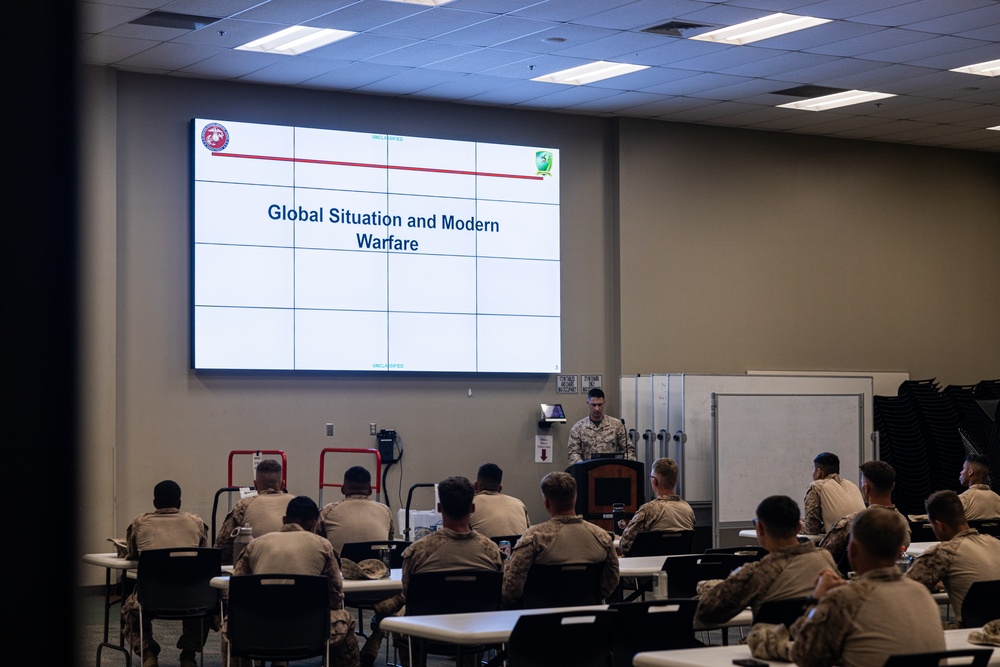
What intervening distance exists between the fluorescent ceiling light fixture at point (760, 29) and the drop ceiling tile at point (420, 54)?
1965 mm

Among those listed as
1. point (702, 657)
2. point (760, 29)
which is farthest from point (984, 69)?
point (702, 657)

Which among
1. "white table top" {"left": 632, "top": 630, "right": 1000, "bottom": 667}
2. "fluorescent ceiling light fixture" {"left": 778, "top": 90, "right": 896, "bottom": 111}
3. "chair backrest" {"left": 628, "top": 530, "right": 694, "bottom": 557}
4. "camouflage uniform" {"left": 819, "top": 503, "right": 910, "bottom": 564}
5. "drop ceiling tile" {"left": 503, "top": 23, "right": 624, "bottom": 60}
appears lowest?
"chair backrest" {"left": 628, "top": 530, "right": 694, "bottom": 557}

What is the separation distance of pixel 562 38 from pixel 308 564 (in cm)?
539

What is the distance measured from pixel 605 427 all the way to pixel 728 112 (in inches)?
137

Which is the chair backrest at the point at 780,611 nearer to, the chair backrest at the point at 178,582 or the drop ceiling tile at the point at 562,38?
the chair backrest at the point at 178,582

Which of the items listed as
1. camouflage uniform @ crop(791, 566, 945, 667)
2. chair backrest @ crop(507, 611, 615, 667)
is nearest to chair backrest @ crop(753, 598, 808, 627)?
chair backrest @ crop(507, 611, 615, 667)

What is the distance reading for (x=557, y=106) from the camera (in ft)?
39.1

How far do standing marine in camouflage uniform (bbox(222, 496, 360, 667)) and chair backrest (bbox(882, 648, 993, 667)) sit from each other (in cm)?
302

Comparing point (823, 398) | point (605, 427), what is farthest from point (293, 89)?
point (823, 398)

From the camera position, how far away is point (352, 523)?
23.6ft

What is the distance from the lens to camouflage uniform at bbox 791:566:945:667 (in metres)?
3.31

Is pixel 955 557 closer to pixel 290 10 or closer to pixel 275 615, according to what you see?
pixel 275 615

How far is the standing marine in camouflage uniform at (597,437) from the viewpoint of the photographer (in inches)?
456

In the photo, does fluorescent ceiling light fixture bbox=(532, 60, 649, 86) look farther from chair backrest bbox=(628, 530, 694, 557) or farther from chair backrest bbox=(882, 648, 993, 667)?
chair backrest bbox=(882, 648, 993, 667)
